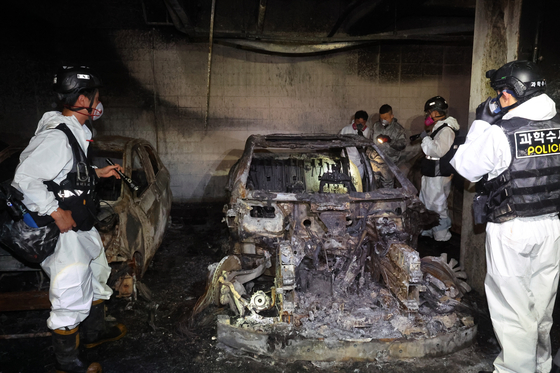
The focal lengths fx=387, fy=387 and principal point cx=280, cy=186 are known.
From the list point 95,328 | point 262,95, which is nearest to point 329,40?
point 262,95

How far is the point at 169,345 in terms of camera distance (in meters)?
3.34

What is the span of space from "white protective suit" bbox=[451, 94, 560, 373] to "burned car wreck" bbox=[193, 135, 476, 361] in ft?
1.19

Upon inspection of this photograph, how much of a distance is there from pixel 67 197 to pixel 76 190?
78 millimetres

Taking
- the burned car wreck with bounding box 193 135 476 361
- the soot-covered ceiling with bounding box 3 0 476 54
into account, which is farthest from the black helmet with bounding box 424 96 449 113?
the soot-covered ceiling with bounding box 3 0 476 54

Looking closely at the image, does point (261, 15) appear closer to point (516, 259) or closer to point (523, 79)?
point (523, 79)

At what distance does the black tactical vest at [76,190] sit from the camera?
9.19 ft

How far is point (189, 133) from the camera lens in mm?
8250

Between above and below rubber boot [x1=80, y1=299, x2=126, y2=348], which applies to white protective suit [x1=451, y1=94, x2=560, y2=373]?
above

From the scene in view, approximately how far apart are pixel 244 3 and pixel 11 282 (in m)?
6.24

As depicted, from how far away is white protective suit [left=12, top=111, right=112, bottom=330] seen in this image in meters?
2.64

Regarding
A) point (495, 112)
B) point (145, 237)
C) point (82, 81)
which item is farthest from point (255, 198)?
point (495, 112)

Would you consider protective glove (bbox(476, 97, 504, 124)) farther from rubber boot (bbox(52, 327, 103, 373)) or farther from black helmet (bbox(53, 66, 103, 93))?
rubber boot (bbox(52, 327, 103, 373))

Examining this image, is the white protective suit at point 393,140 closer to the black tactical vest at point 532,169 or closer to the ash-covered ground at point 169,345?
the ash-covered ground at point 169,345

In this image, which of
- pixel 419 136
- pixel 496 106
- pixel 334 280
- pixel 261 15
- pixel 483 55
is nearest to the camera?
pixel 496 106
